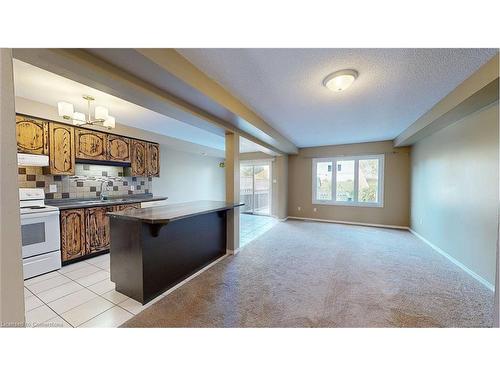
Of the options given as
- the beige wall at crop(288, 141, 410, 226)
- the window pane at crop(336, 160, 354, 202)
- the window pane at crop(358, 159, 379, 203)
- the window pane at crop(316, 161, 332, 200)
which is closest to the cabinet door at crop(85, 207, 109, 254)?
the beige wall at crop(288, 141, 410, 226)

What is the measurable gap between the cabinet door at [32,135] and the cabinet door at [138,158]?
1288mm

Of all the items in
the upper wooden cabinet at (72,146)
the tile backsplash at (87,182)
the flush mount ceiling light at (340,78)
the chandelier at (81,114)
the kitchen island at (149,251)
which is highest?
the flush mount ceiling light at (340,78)

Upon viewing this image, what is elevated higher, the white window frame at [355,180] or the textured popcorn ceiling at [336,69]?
the textured popcorn ceiling at [336,69]

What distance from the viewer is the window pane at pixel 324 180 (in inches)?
226

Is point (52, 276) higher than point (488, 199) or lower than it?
lower

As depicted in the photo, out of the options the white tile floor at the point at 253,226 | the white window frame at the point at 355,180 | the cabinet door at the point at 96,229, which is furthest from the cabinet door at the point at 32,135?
the white window frame at the point at 355,180

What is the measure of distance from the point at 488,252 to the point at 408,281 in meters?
1.00

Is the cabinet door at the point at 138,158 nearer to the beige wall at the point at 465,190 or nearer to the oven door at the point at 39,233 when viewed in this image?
the oven door at the point at 39,233

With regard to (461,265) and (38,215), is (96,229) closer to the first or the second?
(38,215)

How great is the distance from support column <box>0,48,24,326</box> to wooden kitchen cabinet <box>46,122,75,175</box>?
2561mm

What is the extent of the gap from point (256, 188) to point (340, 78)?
17.0 ft

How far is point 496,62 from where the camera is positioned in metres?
1.57
